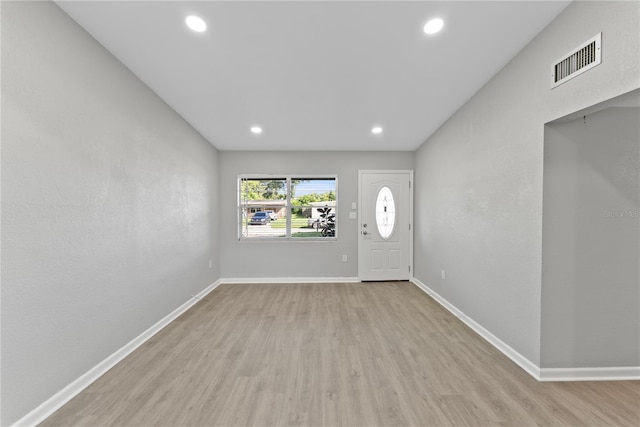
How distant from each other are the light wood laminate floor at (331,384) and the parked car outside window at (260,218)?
227 cm

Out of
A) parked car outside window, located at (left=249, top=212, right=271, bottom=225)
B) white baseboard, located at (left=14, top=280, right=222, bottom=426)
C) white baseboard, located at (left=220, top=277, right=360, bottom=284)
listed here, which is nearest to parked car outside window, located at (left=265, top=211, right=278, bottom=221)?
parked car outside window, located at (left=249, top=212, right=271, bottom=225)

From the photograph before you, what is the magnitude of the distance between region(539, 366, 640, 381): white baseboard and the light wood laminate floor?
0.05m

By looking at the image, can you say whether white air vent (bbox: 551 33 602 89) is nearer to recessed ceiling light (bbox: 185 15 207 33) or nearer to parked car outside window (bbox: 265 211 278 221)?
recessed ceiling light (bbox: 185 15 207 33)

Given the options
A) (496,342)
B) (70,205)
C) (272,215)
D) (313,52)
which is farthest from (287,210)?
(496,342)

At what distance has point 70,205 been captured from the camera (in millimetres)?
1814

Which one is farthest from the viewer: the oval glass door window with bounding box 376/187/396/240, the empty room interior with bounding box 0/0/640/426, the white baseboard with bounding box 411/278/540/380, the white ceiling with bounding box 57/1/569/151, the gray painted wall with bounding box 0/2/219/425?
the oval glass door window with bounding box 376/187/396/240

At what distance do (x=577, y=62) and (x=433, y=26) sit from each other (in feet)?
3.09

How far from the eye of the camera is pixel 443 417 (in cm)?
164

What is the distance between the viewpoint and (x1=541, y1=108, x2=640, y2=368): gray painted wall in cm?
194

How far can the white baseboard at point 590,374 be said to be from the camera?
6.45 feet

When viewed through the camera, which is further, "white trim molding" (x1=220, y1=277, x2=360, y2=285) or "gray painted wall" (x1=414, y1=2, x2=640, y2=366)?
"white trim molding" (x1=220, y1=277, x2=360, y2=285)

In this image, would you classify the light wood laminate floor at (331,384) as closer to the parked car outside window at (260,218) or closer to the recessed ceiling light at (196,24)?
the parked car outside window at (260,218)

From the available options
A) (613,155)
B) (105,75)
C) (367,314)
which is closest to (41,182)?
(105,75)

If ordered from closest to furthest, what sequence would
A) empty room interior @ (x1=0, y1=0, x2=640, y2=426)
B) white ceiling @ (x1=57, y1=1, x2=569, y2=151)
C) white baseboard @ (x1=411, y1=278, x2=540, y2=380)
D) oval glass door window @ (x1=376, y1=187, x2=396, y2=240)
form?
empty room interior @ (x1=0, y1=0, x2=640, y2=426), white ceiling @ (x1=57, y1=1, x2=569, y2=151), white baseboard @ (x1=411, y1=278, x2=540, y2=380), oval glass door window @ (x1=376, y1=187, x2=396, y2=240)
